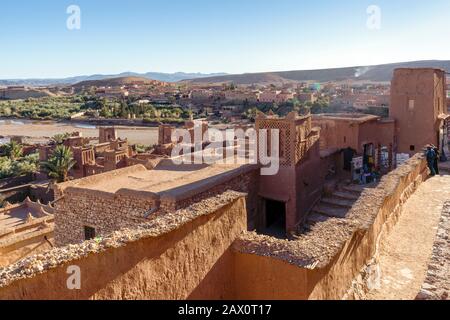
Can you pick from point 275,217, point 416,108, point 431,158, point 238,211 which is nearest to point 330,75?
point 416,108

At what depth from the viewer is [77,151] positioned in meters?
27.4

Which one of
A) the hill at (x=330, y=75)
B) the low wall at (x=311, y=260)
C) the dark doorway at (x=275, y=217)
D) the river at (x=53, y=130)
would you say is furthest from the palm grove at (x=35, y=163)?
the hill at (x=330, y=75)

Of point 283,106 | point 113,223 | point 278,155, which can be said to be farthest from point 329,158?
point 283,106

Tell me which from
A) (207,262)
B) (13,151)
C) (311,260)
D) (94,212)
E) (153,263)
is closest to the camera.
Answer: (153,263)

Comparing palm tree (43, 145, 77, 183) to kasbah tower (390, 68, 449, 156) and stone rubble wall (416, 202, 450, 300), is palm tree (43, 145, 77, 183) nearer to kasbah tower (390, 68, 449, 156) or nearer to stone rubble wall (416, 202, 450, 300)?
kasbah tower (390, 68, 449, 156)

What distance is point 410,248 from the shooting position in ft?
27.2

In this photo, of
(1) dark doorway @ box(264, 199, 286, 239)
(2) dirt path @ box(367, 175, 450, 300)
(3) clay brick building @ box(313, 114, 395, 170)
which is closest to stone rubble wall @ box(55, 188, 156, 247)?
(1) dark doorway @ box(264, 199, 286, 239)

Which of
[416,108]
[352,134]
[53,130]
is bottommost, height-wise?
[53,130]

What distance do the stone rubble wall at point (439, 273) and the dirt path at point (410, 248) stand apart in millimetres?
988

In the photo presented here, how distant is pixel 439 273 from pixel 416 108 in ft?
48.8

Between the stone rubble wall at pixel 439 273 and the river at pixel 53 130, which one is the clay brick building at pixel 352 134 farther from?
the river at pixel 53 130

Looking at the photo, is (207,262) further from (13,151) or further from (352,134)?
(13,151)

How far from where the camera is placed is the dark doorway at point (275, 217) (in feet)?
44.1
